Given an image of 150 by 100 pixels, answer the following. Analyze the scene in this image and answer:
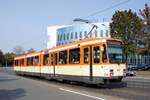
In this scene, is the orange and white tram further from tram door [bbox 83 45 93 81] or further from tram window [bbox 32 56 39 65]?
tram window [bbox 32 56 39 65]

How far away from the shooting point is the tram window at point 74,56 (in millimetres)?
23500

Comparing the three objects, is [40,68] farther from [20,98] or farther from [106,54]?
[20,98]

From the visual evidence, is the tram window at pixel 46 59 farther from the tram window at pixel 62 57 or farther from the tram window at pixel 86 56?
the tram window at pixel 86 56

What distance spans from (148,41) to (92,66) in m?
35.5

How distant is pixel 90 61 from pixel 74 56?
8.65ft

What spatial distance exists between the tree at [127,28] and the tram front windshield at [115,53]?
117ft

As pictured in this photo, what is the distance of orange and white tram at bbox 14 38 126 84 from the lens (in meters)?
20.8

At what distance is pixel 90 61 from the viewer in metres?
21.8

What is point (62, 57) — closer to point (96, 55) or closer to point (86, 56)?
point (86, 56)

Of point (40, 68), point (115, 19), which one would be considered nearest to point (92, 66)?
point (40, 68)

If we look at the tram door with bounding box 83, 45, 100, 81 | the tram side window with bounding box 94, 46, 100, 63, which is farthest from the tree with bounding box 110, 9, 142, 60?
the tram side window with bounding box 94, 46, 100, 63

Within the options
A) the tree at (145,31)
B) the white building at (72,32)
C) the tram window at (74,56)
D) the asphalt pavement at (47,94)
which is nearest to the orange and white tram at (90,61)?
the tram window at (74,56)

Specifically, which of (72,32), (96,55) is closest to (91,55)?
(96,55)

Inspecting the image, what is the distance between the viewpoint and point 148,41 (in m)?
55.4
